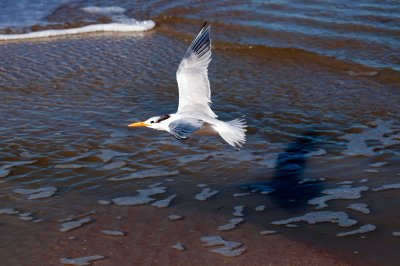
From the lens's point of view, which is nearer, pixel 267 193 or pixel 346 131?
pixel 267 193

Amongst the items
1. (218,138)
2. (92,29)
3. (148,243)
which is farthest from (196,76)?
(92,29)

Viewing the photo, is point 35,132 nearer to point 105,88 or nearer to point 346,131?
point 105,88

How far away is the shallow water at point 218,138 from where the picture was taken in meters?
5.45

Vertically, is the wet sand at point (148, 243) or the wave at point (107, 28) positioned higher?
the wave at point (107, 28)

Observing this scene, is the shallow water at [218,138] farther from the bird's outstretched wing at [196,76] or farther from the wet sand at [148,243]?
the bird's outstretched wing at [196,76]

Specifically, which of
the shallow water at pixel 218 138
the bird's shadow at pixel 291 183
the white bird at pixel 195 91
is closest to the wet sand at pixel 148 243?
the shallow water at pixel 218 138

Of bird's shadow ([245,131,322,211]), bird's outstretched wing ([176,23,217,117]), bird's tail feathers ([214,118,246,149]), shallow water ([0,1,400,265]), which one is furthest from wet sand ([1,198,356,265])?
bird's outstretched wing ([176,23,217,117])

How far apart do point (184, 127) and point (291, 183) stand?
1033 millimetres

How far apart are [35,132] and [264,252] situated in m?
3.26

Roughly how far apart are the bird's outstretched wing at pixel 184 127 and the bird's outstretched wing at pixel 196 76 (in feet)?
2.43

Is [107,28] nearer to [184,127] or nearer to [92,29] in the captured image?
[92,29]

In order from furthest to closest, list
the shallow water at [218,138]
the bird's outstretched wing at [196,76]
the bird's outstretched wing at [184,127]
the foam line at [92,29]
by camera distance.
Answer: the foam line at [92,29] → the bird's outstretched wing at [196,76] → the shallow water at [218,138] → the bird's outstretched wing at [184,127]

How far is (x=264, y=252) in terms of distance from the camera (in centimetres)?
472

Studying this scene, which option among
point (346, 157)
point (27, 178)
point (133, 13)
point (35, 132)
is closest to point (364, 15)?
point (133, 13)
